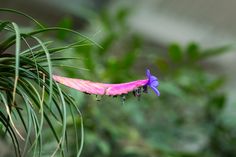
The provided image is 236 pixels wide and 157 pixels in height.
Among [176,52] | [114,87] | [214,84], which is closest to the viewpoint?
[114,87]

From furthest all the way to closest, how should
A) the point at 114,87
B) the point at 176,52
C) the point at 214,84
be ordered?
the point at 214,84, the point at 176,52, the point at 114,87

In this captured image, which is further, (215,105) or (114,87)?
(215,105)

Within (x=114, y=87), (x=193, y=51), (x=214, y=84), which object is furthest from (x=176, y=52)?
(x=114, y=87)

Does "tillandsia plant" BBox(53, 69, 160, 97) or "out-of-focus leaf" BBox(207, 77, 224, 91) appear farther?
"out-of-focus leaf" BBox(207, 77, 224, 91)

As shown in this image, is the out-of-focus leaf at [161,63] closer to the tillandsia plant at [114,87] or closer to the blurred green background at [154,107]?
the blurred green background at [154,107]

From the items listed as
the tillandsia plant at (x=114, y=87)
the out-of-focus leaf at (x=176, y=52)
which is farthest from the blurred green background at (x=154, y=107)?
the tillandsia plant at (x=114, y=87)

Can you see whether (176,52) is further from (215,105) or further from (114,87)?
(114,87)

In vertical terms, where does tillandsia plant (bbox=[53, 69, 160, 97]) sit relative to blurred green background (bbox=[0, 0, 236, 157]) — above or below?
below

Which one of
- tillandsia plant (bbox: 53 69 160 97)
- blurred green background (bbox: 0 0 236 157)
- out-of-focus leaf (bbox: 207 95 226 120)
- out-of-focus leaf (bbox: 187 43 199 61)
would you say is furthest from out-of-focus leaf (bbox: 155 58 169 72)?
tillandsia plant (bbox: 53 69 160 97)

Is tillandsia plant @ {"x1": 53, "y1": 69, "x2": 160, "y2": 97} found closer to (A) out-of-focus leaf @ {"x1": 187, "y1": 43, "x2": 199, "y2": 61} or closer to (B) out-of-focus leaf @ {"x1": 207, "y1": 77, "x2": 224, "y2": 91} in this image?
(A) out-of-focus leaf @ {"x1": 187, "y1": 43, "x2": 199, "y2": 61}

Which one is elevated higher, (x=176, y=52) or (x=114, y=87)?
(x=176, y=52)

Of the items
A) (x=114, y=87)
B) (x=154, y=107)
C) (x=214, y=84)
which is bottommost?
(x=114, y=87)

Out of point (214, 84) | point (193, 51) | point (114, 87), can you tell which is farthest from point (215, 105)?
point (114, 87)
